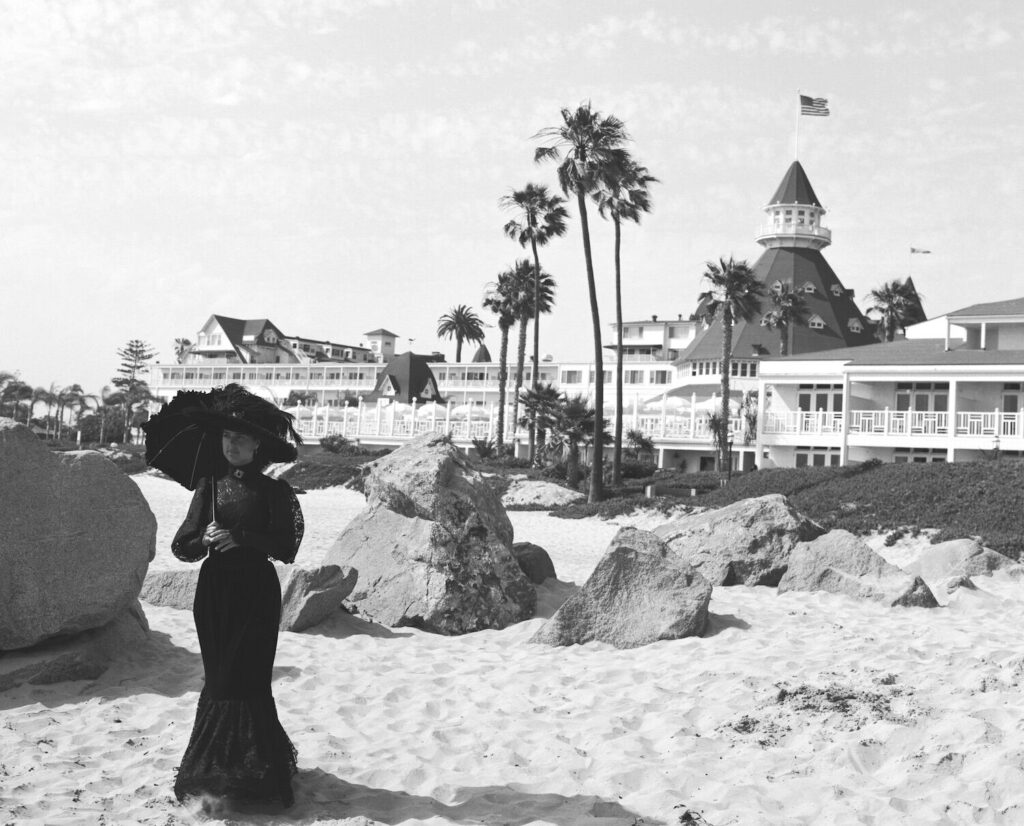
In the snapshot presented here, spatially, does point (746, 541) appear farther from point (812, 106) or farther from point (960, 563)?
point (812, 106)

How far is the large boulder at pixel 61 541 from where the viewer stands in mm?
7707

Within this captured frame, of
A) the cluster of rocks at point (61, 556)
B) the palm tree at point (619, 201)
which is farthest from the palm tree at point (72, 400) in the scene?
the cluster of rocks at point (61, 556)

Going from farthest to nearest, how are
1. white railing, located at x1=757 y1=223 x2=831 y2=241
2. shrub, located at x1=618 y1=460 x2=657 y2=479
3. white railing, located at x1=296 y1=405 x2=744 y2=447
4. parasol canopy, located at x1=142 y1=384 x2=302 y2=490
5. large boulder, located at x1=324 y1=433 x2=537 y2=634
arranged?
1. white railing, located at x1=757 y1=223 x2=831 y2=241
2. white railing, located at x1=296 y1=405 x2=744 y2=447
3. shrub, located at x1=618 y1=460 x2=657 y2=479
4. large boulder, located at x1=324 y1=433 x2=537 y2=634
5. parasol canopy, located at x1=142 y1=384 x2=302 y2=490

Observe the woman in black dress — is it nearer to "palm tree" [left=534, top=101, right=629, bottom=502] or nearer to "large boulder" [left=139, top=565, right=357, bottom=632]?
"large boulder" [left=139, top=565, right=357, bottom=632]

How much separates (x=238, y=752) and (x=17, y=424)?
3640 mm

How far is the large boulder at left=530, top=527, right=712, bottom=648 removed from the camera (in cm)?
933

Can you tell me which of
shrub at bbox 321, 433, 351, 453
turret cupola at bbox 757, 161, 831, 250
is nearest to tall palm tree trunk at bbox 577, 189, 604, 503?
shrub at bbox 321, 433, 351, 453

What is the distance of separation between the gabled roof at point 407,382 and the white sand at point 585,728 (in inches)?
2913

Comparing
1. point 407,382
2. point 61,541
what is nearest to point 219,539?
point 61,541

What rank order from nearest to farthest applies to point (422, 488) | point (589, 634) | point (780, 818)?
point (780, 818) < point (589, 634) < point (422, 488)

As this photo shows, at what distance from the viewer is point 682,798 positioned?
571cm

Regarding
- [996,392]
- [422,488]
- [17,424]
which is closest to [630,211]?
[996,392]

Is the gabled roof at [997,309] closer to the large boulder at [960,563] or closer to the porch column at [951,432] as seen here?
the porch column at [951,432]

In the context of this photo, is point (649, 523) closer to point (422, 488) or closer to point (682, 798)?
point (422, 488)
